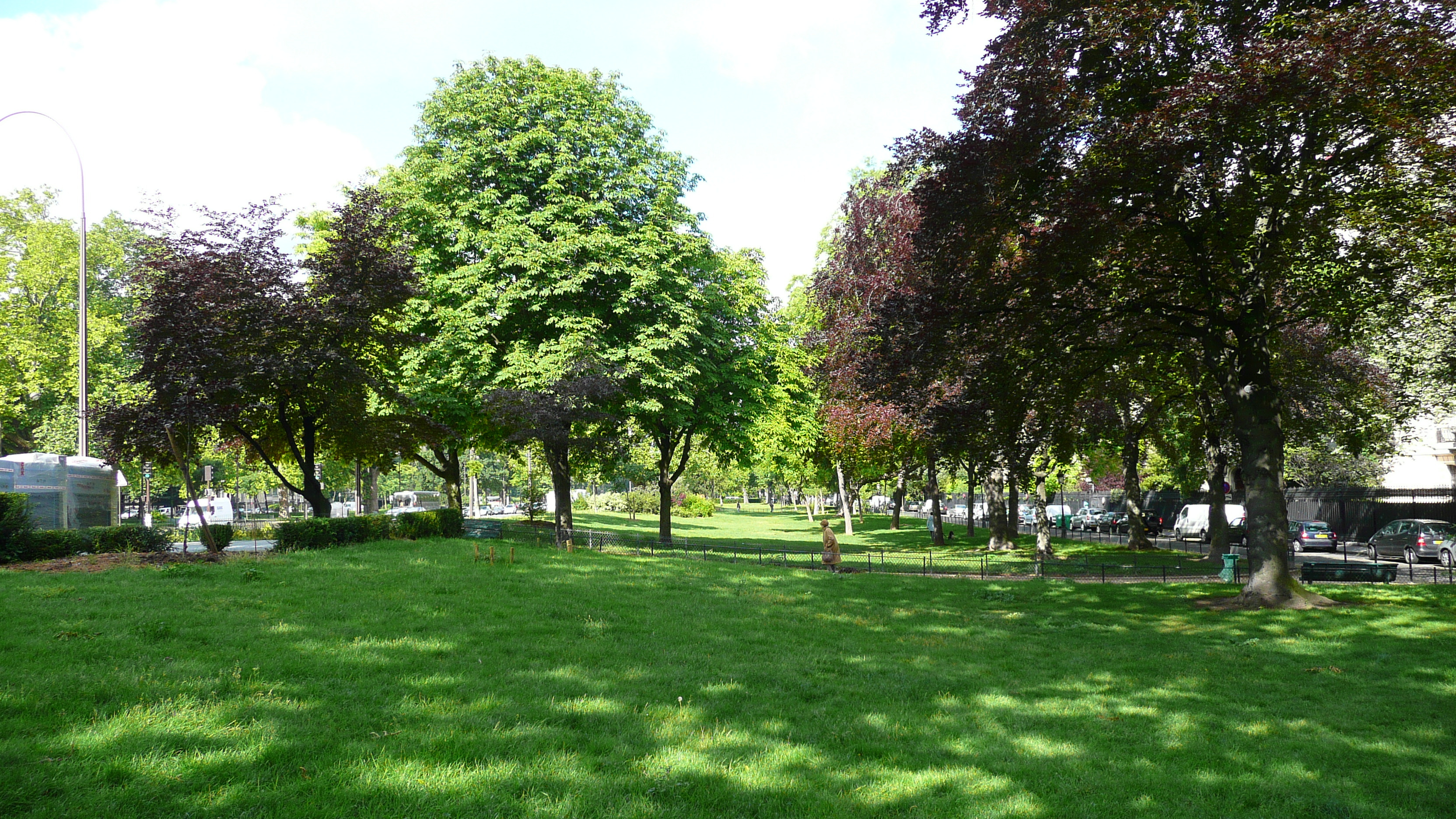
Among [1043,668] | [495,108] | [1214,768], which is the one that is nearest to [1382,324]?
[1043,668]

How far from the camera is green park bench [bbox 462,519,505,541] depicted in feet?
88.6

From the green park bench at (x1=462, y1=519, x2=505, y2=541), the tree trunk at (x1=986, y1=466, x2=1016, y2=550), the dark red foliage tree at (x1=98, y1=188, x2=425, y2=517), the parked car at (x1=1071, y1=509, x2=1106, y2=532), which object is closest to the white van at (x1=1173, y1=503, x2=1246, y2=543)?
the parked car at (x1=1071, y1=509, x2=1106, y2=532)

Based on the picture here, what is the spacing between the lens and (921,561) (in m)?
28.4

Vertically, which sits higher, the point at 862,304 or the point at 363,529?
the point at 862,304

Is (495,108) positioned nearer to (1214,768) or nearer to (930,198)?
(930,198)

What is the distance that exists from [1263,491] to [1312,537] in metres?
26.2

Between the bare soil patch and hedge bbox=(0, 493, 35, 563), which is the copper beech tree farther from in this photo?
hedge bbox=(0, 493, 35, 563)

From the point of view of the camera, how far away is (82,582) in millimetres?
11602

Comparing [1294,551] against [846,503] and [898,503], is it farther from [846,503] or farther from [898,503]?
[898,503]

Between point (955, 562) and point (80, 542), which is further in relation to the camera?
point (955, 562)

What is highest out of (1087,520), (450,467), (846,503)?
(450,467)

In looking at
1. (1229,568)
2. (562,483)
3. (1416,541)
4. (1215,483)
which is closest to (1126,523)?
(1416,541)

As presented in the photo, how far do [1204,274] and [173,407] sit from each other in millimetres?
21524

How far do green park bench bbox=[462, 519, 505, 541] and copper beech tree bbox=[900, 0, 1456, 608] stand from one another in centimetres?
1760
